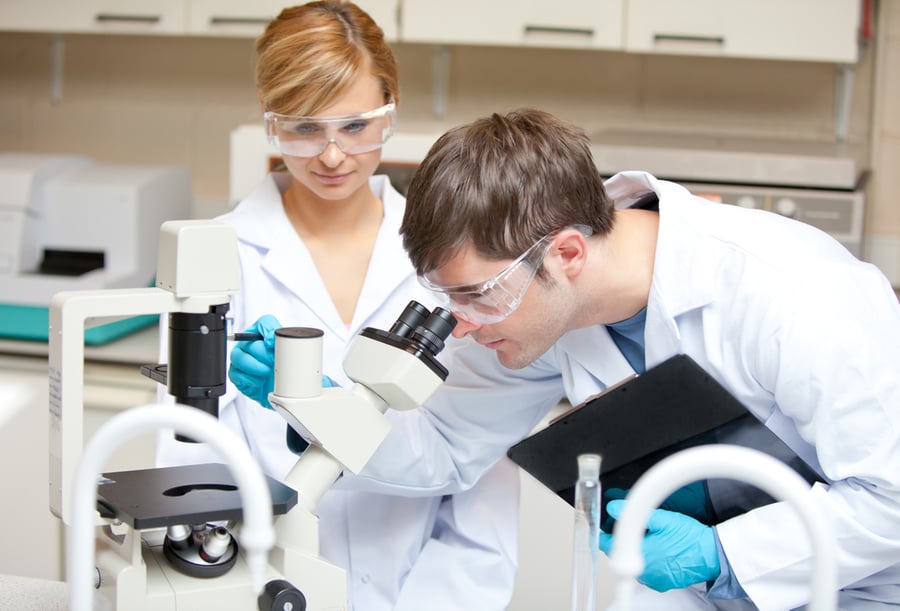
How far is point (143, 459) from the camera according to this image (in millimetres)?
2633

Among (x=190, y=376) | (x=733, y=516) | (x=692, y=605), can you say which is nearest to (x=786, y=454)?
(x=733, y=516)

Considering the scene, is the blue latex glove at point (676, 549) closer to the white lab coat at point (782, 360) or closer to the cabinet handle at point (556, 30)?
the white lab coat at point (782, 360)

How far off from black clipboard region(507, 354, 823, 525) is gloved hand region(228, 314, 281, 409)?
351 mm

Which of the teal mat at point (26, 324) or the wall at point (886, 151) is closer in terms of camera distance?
the teal mat at point (26, 324)

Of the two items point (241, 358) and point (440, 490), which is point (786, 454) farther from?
point (241, 358)

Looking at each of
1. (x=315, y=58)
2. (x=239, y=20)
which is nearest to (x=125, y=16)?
(x=239, y=20)

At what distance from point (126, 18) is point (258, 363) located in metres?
1.86

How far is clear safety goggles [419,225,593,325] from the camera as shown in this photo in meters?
1.28

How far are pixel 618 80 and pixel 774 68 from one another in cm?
45

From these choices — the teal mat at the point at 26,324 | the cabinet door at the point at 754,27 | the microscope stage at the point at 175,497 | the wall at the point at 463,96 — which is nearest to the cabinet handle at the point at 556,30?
the cabinet door at the point at 754,27

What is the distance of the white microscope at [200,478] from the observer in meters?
1.04

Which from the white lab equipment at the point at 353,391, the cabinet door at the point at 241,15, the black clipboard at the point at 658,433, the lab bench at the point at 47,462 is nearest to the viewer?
the white lab equipment at the point at 353,391

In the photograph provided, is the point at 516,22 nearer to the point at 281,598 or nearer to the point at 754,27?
the point at 754,27

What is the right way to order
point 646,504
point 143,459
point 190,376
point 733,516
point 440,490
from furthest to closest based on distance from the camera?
1. point 143,459
2. point 440,490
3. point 733,516
4. point 190,376
5. point 646,504
